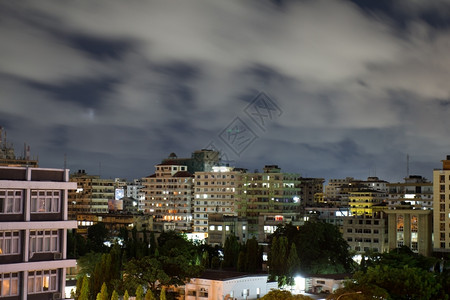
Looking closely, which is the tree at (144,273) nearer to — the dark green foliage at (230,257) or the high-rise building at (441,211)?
the dark green foliage at (230,257)

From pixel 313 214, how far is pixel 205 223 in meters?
17.4

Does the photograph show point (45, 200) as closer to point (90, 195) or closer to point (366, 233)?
point (366, 233)

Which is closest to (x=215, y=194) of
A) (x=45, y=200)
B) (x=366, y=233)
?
(x=366, y=233)

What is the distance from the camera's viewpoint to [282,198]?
87.9 m

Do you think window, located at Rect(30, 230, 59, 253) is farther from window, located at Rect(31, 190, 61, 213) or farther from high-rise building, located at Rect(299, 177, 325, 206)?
high-rise building, located at Rect(299, 177, 325, 206)

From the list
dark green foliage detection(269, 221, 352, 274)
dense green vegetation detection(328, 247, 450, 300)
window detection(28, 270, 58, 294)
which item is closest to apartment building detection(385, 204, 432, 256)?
dark green foliage detection(269, 221, 352, 274)

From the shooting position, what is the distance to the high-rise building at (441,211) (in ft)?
219

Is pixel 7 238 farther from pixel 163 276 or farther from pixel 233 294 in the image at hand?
pixel 233 294

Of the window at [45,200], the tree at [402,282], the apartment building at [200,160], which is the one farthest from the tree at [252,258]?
the apartment building at [200,160]

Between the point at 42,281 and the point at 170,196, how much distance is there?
261ft

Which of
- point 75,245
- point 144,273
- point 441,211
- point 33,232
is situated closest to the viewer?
point 33,232

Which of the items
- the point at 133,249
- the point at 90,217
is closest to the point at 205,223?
the point at 90,217

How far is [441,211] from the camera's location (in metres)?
67.9

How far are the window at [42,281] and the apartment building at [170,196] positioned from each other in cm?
7313
